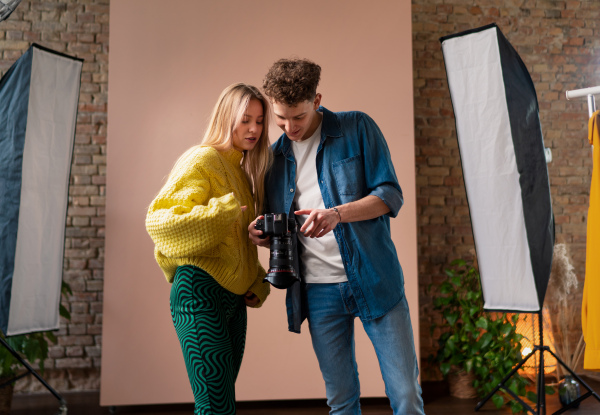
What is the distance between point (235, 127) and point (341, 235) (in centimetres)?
47

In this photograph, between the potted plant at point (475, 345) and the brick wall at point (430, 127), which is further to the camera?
the brick wall at point (430, 127)

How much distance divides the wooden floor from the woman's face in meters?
2.11

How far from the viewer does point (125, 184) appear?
329cm

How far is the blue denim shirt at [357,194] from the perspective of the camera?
1651mm

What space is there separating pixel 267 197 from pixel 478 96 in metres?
1.13

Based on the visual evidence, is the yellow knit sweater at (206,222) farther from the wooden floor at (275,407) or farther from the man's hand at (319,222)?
the wooden floor at (275,407)

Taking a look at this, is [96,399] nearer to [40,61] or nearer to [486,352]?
[40,61]

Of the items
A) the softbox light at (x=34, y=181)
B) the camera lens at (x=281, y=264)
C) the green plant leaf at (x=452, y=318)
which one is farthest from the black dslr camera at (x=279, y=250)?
the green plant leaf at (x=452, y=318)

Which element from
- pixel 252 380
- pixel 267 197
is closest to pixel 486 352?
pixel 252 380

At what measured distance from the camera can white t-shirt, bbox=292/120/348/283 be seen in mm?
1702

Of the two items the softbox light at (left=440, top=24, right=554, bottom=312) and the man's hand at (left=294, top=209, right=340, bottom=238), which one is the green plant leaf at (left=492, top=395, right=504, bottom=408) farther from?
the man's hand at (left=294, top=209, right=340, bottom=238)

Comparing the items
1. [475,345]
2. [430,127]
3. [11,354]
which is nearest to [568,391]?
[475,345]

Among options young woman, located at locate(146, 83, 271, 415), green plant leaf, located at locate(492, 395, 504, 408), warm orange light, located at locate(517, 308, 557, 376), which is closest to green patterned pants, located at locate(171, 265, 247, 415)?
young woman, located at locate(146, 83, 271, 415)

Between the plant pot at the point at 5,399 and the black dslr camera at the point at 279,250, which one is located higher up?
the black dslr camera at the point at 279,250
